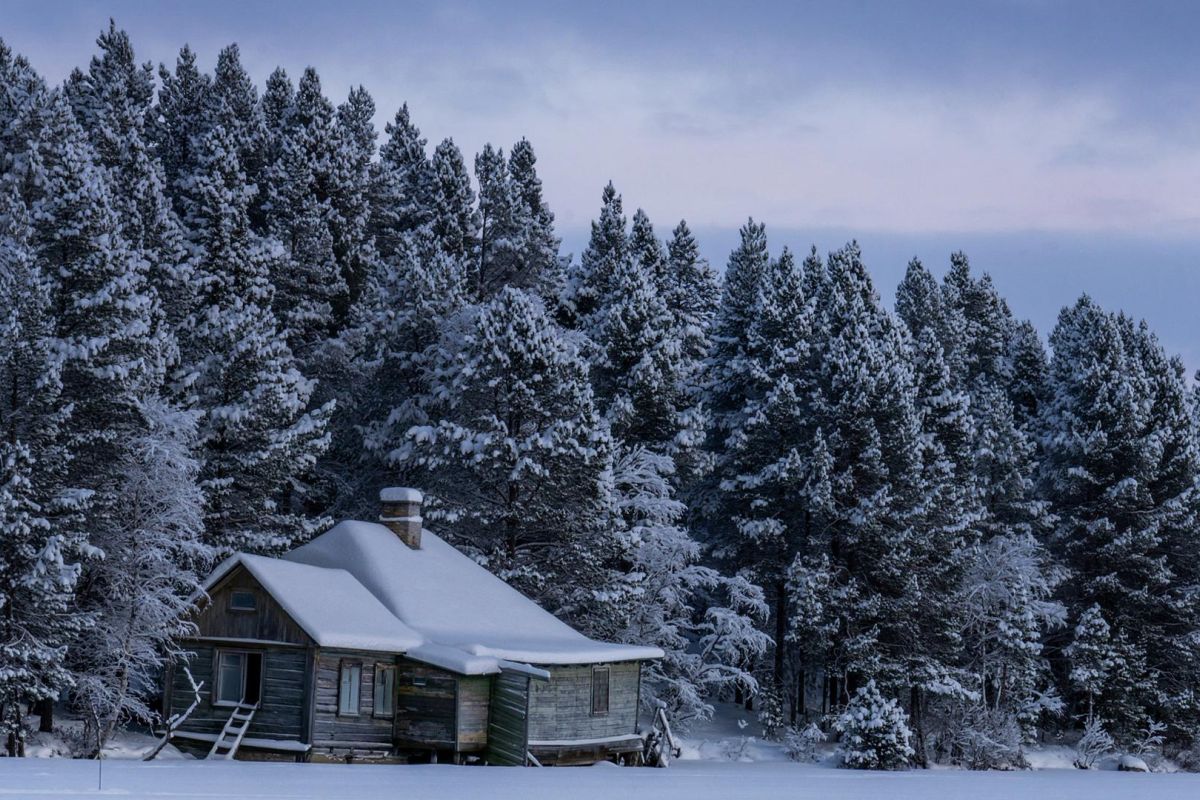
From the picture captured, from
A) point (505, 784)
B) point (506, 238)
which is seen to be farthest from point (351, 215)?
point (505, 784)

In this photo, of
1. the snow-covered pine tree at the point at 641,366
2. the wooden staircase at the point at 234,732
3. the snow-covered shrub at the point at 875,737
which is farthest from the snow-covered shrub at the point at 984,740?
the wooden staircase at the point at 234,732

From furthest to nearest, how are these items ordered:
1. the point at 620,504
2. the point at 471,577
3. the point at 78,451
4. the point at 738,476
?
the point at 738,476 < the point at 620,504 < the point at 471,577 < the point at 78,451

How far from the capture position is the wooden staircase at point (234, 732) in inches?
1243

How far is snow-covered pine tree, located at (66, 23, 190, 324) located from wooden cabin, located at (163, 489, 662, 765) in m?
11.6

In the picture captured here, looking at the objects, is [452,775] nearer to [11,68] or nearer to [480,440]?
[480,440]

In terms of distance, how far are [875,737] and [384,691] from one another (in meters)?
14.8

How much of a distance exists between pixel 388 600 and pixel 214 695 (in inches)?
201

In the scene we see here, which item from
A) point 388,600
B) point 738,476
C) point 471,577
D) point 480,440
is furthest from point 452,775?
point 738,476

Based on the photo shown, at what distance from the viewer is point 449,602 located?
121ft

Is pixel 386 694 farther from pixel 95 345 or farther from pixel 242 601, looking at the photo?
pixel 95 345

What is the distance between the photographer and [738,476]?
50031 millimetres

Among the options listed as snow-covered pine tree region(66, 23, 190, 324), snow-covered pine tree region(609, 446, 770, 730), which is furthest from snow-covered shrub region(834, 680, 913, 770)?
snow-covered pine tree region(66, 23, 190, 324)

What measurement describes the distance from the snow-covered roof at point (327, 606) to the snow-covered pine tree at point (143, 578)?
4.75 ft

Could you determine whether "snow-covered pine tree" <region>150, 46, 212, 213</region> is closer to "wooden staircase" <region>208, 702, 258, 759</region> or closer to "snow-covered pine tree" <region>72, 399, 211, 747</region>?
"snow-covered pine tree" <region>72, 399, 211, 747</region>
